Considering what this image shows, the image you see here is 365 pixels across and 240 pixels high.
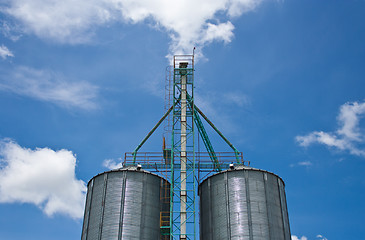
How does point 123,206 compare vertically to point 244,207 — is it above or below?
above

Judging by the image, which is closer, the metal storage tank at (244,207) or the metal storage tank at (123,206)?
the metal storage tank at (244,207)

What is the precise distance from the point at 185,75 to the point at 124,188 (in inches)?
676

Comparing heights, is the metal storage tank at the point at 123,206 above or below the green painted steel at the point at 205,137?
below

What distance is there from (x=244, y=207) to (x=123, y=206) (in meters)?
12.5

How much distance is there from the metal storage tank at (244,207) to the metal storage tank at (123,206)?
5.73m

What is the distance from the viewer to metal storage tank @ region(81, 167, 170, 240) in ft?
134

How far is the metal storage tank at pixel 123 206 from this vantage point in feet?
134

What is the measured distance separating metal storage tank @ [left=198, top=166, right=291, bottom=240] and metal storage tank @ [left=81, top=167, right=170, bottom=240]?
5731mm

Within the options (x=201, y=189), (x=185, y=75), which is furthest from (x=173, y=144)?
(x=185, y=75)

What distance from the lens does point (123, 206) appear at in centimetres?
4175

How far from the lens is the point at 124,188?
42812 mm

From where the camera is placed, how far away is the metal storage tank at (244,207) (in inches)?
1563

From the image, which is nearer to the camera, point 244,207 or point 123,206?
point 244,207

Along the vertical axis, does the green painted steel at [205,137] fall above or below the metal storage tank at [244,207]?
above
